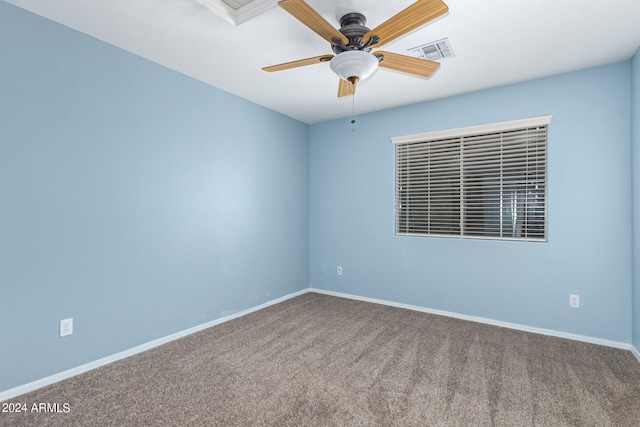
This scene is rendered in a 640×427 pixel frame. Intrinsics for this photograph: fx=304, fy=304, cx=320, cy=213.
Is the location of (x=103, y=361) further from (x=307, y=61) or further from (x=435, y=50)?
(x=435, y=50)

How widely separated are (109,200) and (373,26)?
2435mm

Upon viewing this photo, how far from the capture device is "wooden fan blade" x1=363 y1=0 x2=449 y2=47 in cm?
148

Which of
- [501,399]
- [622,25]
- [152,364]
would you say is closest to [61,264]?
[152,364]

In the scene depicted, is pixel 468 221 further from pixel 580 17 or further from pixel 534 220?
pixel 580 17

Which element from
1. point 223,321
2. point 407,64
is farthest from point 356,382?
point 407,64

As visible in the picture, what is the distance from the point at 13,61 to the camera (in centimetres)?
200

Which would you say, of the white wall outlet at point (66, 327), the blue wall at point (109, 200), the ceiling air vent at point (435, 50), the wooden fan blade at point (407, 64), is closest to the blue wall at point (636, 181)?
the ceiling air vent at point (435, 50)

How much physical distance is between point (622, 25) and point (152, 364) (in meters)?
4.30

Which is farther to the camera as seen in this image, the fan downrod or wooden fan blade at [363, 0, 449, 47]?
the fan downrod

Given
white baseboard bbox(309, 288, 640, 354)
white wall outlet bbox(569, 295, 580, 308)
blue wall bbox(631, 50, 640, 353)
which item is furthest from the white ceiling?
white baseboard bbox(309, 288, 640, 354)

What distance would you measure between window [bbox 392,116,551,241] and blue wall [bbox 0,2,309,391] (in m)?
1.96

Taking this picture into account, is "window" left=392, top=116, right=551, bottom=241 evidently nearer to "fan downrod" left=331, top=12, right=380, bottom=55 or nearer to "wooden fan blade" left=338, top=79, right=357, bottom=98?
"wooden fan blade" left=338, top=79, right=357, bottom=98

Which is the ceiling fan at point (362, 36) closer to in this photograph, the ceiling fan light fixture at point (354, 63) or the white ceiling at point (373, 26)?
the ceiling fan light fixture at point (354, 63)

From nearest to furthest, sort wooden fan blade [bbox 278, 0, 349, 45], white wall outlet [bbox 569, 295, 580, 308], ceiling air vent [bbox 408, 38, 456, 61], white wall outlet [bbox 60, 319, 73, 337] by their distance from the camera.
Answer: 1. wooden fan blade [bbox 278, 0, 349, 45]
2. white wall outlet [bbox 60, 319, 73, 337]
3. ceiling air vent [bbox 408, 38, 456, 61]
4. white wall outlet [bbox 569, 295, 580, 308]
